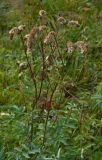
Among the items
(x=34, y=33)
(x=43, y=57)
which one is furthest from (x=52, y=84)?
(x=34, y=33)

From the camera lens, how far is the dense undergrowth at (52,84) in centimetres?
280

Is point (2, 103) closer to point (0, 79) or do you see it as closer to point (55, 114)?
point (0, 79)

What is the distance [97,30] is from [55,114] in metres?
1.85

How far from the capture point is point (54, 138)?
9.12 feet

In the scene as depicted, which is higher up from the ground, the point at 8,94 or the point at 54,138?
the point at 54,138

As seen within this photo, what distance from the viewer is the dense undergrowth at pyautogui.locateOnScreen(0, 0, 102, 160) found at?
280 centimetres

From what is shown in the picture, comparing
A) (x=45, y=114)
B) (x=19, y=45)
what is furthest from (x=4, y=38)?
(x=45, y=114)

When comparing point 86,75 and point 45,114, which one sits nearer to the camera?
point 45,114

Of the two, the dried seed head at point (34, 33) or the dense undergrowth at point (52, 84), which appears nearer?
the dried seed head at point (34, 33)

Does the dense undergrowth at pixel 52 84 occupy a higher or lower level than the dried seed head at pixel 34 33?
lower

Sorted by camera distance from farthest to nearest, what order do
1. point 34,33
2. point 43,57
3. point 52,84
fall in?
point 52,84
point 43,57
point 34,33

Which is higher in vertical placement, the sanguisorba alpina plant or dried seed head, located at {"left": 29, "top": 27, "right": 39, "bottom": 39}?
dried seed head, located at {"left": 29, "top": 27, "right": 39, "bottom": 39}

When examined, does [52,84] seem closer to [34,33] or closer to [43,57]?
[43,57]

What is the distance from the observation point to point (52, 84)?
3762 mm
